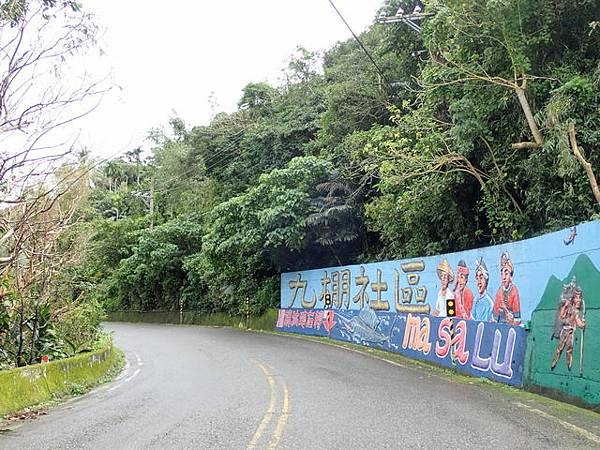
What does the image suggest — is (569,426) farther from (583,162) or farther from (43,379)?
(43,379)

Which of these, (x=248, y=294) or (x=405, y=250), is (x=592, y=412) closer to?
(x=405, y=250)

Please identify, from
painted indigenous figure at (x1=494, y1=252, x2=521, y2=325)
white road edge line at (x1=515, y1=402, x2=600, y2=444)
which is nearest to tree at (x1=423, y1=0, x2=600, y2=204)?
painted indigenous figure at (x1=494, y1=252, x2=521, y2=325)

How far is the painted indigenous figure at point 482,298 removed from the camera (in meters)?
15.4

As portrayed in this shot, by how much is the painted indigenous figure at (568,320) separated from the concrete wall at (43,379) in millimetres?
8550

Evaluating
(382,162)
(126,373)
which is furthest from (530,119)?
(126,373)

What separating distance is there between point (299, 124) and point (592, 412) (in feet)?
84.1

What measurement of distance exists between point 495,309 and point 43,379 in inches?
402

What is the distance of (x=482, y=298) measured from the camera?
15719mm

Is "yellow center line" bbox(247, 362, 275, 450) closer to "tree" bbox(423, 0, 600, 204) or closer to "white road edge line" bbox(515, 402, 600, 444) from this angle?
"white road edge line" bbox(515, 402, 600, 444)

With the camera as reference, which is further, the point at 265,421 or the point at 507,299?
the point at 507,299

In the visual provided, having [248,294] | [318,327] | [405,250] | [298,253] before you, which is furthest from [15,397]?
[248,294]

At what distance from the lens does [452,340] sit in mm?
14516

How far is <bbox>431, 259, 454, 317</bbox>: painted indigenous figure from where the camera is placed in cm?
1761

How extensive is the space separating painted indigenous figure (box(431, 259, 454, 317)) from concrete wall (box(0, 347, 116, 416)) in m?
9.64
